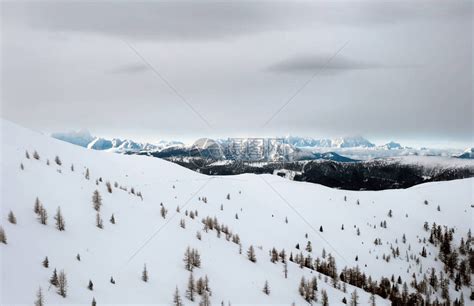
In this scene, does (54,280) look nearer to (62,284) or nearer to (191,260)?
(62,284)

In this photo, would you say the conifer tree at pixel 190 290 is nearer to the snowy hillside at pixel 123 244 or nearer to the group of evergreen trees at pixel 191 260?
the snowy hillside at pixel 123 244

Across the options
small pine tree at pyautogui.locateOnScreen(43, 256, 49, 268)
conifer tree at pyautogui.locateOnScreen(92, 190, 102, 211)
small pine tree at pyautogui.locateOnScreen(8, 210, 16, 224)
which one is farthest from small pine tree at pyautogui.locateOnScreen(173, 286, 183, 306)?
small pine tree at pyautogui.locateOnScreen(8, 210, 16, 224)

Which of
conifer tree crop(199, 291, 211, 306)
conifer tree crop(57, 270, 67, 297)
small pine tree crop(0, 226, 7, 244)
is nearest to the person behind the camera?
conifer tree crop(57, 270, 67, 297)

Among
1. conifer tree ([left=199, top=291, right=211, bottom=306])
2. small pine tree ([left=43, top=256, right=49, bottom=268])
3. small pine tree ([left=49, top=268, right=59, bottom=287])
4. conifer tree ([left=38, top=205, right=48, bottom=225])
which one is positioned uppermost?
conifer tree ([left=38, top=205, right=48, bottom=225])

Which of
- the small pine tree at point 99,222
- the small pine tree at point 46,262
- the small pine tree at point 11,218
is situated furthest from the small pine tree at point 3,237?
the small pine tree at point 99,222

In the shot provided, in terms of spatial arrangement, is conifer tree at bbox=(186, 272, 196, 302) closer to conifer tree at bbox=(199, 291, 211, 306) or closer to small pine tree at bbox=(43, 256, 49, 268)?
conifer tree at bbox=(199, 291, 211, 306)

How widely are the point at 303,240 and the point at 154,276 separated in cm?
4075

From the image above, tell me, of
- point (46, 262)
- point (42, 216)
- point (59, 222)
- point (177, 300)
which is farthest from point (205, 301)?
point (42, 216)

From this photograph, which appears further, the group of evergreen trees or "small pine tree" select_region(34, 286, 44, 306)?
the group of evergreen trees

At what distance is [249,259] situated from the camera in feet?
63.1

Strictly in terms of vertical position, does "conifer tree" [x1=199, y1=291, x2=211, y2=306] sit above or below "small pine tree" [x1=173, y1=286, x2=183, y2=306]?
below

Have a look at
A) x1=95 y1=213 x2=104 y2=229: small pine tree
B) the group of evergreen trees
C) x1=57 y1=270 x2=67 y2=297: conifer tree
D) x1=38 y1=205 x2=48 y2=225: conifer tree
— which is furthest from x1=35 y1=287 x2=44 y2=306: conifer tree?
the group of evergreen trees

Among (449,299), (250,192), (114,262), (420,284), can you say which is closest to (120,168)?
(250,192)

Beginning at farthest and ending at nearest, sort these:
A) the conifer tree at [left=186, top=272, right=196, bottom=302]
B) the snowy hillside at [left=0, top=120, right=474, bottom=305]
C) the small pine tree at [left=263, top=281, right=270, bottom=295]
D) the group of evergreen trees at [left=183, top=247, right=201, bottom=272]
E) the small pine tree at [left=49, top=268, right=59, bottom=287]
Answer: the small pine tree at [left=263, top=281, right=270, bottom=295]
the group of evergreen trees at [left=183, top=247, right=201, bottom=272]
the conifer tree at [left=186, top=272, right=196, bottom=302]
the snowy hillside at [left=0, top=120, right=474, bottom=305]
the small pine tree at [left=49, top=268, right=59, bottom=287]
